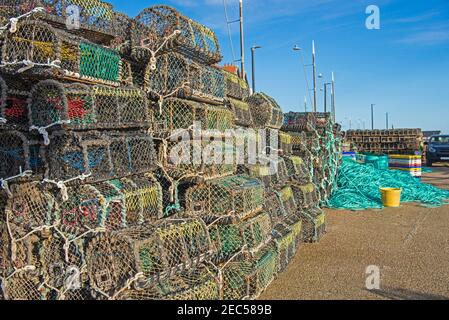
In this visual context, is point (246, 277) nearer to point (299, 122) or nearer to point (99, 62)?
point (99, 62)

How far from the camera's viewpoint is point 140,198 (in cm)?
376

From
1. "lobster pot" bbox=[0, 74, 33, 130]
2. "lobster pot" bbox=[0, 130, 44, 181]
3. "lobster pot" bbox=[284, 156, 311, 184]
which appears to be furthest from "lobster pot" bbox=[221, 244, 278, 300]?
"lobster pot" bbox=[284, 156, 311, 184]

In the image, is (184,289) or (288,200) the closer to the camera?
(184,289)

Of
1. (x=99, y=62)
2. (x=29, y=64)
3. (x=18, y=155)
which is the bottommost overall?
(x=18, y=155)

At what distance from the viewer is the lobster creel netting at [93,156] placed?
3361mm

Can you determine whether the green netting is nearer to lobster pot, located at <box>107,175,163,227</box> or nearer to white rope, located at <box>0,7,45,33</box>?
white rope, located at <box>0,7,45,33</box>

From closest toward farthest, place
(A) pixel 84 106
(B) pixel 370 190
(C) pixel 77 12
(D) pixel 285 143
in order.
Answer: (A) pixel 84 106
(C) pixel 77 12
(D) pixel 285 143
(B) pixel 370 190

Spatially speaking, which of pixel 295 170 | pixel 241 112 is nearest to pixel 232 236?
pixel 241 112

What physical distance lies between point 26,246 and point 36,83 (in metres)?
1.35

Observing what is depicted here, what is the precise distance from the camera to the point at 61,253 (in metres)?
3.41

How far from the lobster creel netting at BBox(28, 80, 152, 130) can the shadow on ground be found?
297 cm

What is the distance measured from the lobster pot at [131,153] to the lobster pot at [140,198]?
10cm

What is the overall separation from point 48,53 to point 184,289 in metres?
2.17
